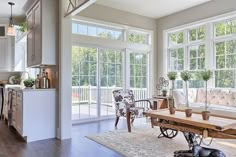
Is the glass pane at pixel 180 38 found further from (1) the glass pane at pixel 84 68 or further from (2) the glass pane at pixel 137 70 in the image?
(1) the glass pane at pixel 84 68

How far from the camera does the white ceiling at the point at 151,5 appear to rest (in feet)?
19.3

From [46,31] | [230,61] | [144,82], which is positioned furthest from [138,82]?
[46,31]

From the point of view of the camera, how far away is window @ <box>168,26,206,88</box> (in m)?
6.22

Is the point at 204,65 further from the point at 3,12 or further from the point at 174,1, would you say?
the point at 3,12

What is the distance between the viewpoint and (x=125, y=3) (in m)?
6.00

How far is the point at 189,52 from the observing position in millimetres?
6555

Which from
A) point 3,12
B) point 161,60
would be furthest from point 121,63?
point 3,12

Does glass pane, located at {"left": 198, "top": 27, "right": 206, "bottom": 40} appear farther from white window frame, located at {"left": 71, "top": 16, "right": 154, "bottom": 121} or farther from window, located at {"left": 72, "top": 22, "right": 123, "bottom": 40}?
window, located at {"left": 72, "top": 22, "right": 123, "bottom": 40}

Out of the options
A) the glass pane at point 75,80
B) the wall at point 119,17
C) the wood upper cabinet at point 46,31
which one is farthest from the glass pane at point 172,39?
the wood upper cabinet at point 46,31

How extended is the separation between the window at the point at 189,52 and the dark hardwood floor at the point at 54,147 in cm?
332

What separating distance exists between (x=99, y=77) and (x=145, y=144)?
2800 mm

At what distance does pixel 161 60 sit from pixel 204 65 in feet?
5.11

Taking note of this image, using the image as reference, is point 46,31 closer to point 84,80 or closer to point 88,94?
point 84,80

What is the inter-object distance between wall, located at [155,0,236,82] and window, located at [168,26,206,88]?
28 centimetres
